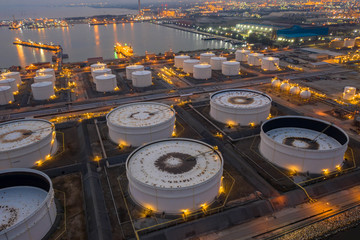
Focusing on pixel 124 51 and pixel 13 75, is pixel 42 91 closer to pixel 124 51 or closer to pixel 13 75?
pixel 13 75

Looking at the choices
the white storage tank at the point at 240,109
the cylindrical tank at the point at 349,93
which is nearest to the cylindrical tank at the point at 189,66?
the white storage tank at the point at 240,109

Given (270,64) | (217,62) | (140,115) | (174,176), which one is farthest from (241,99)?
(270,64)

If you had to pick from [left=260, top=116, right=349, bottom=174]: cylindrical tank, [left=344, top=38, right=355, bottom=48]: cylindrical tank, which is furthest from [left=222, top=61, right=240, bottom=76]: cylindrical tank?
[left=344, top=38, right=355, bottom=48]: cylindrical tank

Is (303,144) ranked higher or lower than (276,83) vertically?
higher

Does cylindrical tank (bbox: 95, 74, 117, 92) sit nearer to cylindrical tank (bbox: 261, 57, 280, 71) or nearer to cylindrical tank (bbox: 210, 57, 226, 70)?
cylindrical tank (bbox: 210, 57, 226, 70)

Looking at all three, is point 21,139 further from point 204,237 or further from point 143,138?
point 204,237

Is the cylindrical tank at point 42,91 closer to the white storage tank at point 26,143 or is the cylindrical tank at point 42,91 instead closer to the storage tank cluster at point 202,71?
the white storage tank at point 26,143
